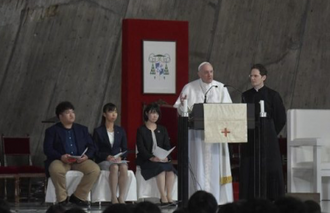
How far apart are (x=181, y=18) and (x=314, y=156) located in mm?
3961

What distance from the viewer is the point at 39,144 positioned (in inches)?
526

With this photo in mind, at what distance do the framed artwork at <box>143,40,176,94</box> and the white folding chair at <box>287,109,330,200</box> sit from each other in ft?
5.77

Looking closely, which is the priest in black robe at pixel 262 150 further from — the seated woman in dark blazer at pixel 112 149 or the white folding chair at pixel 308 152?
the seated woman in dark blazer at pixel 112 149

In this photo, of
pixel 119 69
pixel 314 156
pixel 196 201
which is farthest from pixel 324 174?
pixel 196 201

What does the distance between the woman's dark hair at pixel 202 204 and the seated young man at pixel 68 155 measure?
5319mm

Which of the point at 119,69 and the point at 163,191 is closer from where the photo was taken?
the point at 163,191

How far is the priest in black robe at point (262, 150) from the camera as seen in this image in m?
8.88

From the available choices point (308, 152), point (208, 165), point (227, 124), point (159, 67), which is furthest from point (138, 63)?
point (227, 124)

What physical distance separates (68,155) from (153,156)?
1.05 meters

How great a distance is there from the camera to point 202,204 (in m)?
4.76

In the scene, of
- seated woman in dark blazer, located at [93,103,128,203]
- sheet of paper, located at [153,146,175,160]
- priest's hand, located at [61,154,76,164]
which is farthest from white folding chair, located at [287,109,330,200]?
priest's hand, located at [61,154,76,164]

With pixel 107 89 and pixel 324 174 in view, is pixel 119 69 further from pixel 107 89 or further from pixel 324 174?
pixel 324 174

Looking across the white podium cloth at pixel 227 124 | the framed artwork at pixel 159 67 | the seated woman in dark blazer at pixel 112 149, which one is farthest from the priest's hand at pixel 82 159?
the white podium cloth at pixel 227 124

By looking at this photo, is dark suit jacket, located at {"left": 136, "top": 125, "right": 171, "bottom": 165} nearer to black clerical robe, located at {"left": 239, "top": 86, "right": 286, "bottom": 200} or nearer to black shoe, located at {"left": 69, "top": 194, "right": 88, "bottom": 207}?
black shoe, located at {"left": 69, "top": 194, "right": 88, "bottom": 207}
